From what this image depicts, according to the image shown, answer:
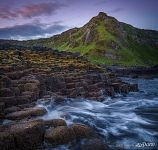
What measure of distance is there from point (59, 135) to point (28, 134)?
7.36 feet

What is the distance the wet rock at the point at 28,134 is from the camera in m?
16.8

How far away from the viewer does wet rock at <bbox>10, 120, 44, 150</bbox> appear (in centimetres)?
1684

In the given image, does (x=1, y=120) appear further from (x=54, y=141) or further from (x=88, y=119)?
(x=88, y=119)

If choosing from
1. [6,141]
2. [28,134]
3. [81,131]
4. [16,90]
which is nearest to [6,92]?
[16,90]

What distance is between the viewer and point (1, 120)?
73.2 ft

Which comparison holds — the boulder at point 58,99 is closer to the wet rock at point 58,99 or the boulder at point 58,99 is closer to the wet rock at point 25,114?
the wet rock at point 58,99

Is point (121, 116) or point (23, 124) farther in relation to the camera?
point (121, 116)

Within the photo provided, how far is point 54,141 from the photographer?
17891 millimetres

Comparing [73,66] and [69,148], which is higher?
[73,66]

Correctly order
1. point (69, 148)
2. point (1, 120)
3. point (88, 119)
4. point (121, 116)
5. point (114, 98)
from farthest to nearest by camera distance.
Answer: point (114, 98) < point (121, 116) < point (88, 119) < point (1, 120) < point (69, 148)

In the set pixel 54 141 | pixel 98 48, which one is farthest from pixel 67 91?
pixel 98 48

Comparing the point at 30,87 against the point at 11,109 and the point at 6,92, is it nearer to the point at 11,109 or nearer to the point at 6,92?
the point at 6,92

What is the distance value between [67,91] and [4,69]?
10566mm

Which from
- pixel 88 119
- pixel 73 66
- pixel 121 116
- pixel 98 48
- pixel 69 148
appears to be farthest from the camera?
pixel 98 48
